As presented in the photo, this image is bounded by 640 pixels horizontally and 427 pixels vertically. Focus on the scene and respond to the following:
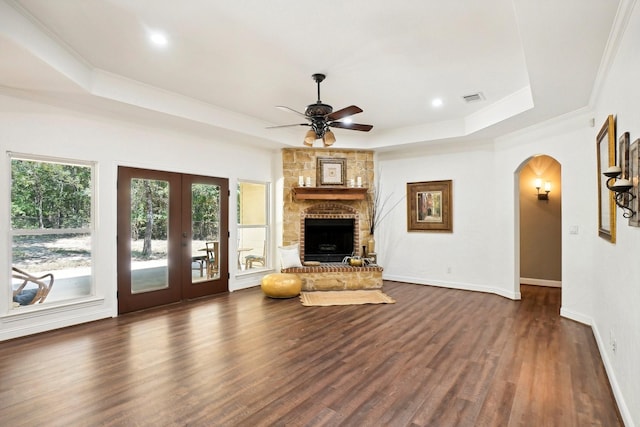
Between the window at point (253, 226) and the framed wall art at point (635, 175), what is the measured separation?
5.62m

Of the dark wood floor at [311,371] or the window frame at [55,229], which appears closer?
the dark wood floor at [311,371]

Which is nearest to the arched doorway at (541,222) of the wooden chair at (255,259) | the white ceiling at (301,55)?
the white ceiling at (301,55)

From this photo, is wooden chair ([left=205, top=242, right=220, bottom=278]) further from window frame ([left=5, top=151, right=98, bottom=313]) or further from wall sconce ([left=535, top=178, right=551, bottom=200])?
wall sconce ([left=535, top=178, right=551, bottom=200])

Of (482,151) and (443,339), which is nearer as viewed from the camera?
(443,339)

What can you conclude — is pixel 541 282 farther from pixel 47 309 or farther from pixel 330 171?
pixel 47 309

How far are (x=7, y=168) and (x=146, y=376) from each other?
9.78ft

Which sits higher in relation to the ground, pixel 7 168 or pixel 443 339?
pixel 7 168

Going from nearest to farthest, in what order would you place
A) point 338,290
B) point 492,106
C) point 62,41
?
point 62,41 → point 492,106 → point 338,290

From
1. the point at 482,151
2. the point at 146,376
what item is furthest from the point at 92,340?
the point at 482,151

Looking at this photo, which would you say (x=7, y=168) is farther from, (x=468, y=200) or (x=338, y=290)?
(x=468, y=200)

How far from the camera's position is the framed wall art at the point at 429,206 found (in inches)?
261

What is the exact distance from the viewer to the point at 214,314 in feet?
15.8

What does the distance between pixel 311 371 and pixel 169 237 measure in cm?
350

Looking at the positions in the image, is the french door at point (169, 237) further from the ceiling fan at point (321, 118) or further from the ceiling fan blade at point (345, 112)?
the ceiling fan blade at point (345, 112)
